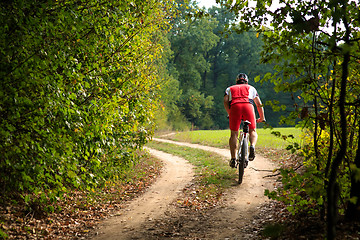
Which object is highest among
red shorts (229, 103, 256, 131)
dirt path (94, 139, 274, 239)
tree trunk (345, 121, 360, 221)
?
red shorts (229, 103, 256, 131)

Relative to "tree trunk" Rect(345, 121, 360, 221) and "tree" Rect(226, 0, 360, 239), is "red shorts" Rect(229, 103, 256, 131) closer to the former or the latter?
"tree" Rect(226, 0, 360, 239)

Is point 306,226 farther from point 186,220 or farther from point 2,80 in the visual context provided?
point 2,80

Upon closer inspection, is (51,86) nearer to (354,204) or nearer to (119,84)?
(119,84)

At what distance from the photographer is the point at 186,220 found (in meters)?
5.80

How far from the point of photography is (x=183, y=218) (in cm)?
593

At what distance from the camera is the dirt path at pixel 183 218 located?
5125 millimetres

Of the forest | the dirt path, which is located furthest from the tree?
the dirt path

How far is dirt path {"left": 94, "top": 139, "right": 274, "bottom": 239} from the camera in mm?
5125

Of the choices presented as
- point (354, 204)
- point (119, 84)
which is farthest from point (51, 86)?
point (354, 204)

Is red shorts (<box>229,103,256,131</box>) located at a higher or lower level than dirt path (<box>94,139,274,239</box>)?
higher

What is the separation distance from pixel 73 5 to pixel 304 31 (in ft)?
10.8

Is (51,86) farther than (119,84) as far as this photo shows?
No

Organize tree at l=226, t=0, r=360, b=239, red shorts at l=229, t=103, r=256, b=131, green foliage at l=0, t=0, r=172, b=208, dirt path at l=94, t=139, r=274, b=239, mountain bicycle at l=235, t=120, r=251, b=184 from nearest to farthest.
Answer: tree at l=226, t=0, r=360, b=239 < green foliage at l=0, t=0, r=172, b=208 < dirt path at l=94, t=139, r=274, b=239 < red shorts at l=229, t=103, r=256, b=131 < mountain bicycle at l=235, t=120, r=251, b=184

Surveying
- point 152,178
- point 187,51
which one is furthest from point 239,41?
point 152,178
